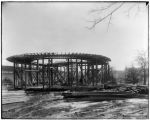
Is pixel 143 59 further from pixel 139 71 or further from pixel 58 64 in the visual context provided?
pixel 58 64

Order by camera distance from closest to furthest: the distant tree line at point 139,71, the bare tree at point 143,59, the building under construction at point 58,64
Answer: the bare tree at point 143,59, the distant tree line at point 139,71, the building under construction at point 58,64

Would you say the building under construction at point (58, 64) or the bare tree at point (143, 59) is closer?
the bare tree at point (143, 59)

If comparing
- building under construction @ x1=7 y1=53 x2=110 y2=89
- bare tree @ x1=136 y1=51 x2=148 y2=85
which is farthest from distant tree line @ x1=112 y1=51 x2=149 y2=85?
building under construction @ x1=7 y1=53 x2=110 y2=89

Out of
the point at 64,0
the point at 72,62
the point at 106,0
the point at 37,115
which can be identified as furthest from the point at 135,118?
the point at 72,62

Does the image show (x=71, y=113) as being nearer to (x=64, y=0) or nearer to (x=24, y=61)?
(x=64, y=0)

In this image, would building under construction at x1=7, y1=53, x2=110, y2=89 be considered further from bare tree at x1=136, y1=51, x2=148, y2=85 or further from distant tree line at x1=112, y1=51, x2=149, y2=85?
bare tree at x1=136, y1=51, x2=148, y2=85

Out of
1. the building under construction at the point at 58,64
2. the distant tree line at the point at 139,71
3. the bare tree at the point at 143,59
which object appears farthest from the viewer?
the building under construction at the point at 58,64

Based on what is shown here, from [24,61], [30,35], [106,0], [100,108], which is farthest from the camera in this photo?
[24,61]

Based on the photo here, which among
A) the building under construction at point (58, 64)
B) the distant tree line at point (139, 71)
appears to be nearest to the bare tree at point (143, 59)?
the distant tree line at point (139, 71)

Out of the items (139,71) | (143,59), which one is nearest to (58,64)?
(139,71)

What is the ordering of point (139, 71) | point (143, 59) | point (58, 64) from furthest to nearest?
point (58, 64) → point (139, 71) → point (143, 59)

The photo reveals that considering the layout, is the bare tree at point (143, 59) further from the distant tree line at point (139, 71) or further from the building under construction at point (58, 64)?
the building under construction at point (58, 64)
